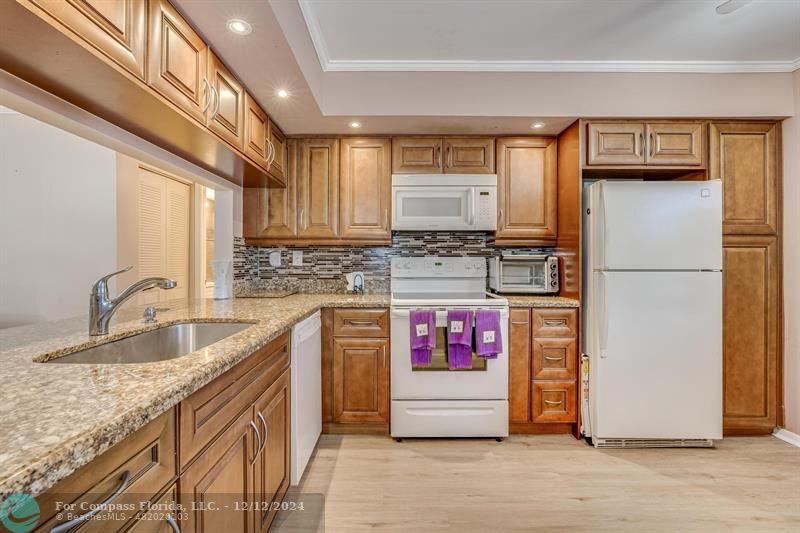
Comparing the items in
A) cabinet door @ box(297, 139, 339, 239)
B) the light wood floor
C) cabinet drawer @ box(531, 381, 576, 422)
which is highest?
cabinet door @ box(297, 139, 339, 239)

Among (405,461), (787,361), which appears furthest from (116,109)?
(787,361)

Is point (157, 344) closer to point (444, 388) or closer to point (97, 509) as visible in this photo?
point (97, 509)

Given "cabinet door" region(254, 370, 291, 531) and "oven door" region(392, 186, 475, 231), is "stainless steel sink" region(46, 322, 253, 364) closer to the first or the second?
"cabinet door" region(254, 370, 291, 531)

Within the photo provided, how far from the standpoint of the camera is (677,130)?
2.37 meters

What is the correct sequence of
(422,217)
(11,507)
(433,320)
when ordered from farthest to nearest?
1. (422,217)
2. (433,320)
3. (11,507)

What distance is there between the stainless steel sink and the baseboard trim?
3357 mm

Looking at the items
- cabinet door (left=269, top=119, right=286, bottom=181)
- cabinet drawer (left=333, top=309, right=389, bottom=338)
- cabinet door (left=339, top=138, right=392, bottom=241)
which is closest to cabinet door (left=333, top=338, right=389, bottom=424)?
cabinet drawer (left=333, top=309, right=389, bottom=338)

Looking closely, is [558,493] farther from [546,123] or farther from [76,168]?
[76,168]

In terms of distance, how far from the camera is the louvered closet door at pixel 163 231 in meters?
3.21

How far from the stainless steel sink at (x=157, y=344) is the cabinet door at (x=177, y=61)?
896 millimetres

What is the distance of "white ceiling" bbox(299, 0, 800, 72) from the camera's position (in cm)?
181

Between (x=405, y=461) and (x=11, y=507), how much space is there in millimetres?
1923

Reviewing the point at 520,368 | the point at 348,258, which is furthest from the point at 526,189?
the point at 348,258

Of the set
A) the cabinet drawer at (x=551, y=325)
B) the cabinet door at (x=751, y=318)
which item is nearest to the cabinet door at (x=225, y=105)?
the cabinet drawer at (x=551, y=325)
